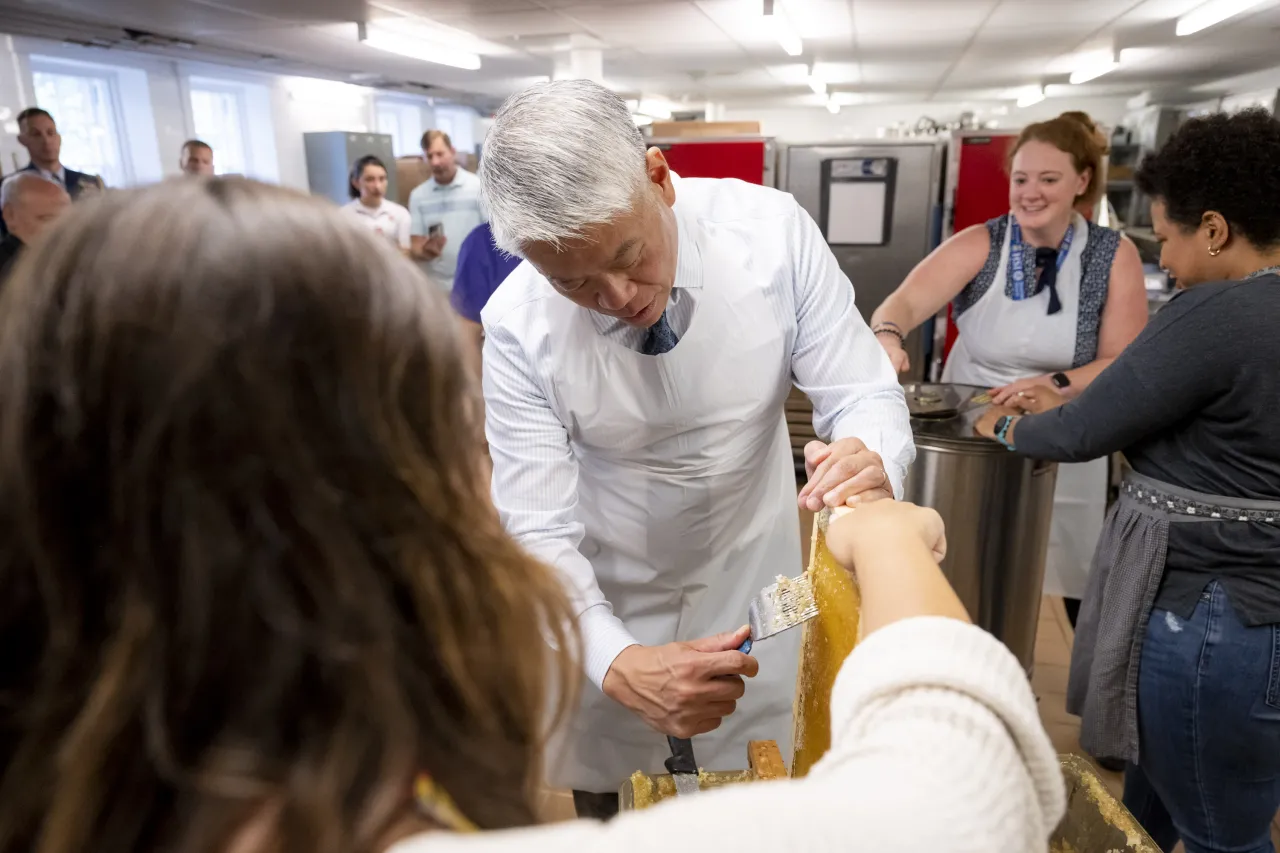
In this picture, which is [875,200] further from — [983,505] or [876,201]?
[983,505]

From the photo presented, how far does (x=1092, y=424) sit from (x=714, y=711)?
2.92 ft

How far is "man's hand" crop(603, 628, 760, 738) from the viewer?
108 centimetres

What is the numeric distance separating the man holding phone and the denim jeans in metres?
4.44

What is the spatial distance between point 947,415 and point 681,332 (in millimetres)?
1154

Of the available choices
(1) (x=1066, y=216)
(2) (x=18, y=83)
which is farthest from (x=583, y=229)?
(2) (x=18, y=83)

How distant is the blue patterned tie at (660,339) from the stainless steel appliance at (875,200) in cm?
332

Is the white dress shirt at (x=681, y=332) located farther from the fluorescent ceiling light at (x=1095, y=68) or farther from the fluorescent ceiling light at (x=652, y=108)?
the fluorescent ceiling light at (x=652, y=108)

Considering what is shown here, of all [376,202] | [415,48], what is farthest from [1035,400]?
[415,48]

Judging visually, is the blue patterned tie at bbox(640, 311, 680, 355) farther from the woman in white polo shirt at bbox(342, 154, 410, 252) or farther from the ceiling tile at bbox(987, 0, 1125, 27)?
the ceiling tile at bbox(987, 0, 1125, 27)

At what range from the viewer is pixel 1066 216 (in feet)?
7.37

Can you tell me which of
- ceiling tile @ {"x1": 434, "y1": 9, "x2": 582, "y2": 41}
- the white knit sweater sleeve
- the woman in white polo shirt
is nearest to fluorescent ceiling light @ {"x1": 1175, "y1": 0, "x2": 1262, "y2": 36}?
ceiling tile @ {"x1": 434, "y1": 9, "x2": 582, "y2": 41}

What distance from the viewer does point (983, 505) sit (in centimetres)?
217

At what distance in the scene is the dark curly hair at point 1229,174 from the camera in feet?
4.49

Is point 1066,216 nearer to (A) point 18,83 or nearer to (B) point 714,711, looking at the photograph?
(B) point 714,711
